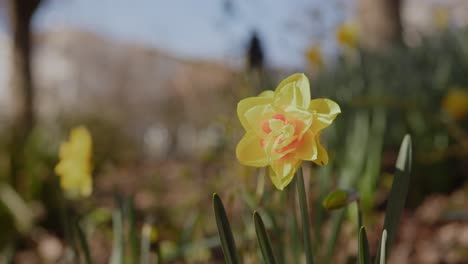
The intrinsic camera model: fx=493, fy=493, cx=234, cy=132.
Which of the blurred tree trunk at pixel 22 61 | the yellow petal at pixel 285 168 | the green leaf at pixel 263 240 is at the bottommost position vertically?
the blurred tree trunk at pixel 22 61

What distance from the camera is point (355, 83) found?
8.87 ft

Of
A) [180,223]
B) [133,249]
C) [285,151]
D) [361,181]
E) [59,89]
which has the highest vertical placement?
[285,151]

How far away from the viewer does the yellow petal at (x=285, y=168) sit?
56 cm

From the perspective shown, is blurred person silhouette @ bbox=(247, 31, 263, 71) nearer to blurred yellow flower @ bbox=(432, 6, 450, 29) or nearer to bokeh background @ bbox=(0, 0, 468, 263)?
bokeh background @ bbox=(0, 0, 468, 263)

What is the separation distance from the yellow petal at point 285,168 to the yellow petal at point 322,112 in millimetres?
43

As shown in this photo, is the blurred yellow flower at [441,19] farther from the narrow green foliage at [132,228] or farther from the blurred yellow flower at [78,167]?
the narrow green foliage at [132,228]

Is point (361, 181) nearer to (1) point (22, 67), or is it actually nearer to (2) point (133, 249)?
(2) point (133, 249)

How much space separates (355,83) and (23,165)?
1.91m

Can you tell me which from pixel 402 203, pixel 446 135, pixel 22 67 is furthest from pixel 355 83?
pixel 22 67

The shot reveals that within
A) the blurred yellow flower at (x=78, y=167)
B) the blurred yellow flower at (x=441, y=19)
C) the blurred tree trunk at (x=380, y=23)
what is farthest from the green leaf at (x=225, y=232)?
the blurred yellow flower at (x=441, y=19)

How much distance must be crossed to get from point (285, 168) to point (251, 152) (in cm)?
5

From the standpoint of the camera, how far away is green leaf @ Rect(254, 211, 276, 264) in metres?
0.56

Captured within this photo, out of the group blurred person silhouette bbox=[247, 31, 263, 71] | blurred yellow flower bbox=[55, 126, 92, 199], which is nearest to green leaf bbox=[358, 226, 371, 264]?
blurred yellow flower bbox=[55, 126, 92, 199]

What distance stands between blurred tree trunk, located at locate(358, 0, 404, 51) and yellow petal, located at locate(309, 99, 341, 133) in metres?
4.09
